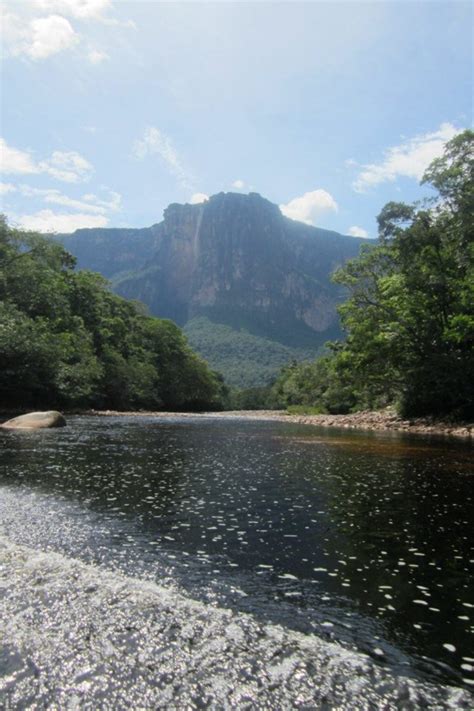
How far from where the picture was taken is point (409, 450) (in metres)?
18.4

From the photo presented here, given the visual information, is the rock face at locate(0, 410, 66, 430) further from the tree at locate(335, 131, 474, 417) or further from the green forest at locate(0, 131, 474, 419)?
the tree at locate(335, 131, 474, 417)

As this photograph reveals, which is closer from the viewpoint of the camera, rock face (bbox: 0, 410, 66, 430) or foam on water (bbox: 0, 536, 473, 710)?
foam on water (bbox: 0, 536, 473, 710)

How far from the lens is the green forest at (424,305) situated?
29.6 meters

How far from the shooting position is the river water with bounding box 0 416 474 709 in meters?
3.61

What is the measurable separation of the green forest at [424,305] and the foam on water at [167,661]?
82.4 ft

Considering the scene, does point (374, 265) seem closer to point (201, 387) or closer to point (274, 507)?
point (274, 507)

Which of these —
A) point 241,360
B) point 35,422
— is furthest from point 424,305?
point 241,360

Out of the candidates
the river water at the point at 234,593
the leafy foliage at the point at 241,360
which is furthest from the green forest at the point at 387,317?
the leafy foliage at the point at 241,360

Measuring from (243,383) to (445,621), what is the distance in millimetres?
171585

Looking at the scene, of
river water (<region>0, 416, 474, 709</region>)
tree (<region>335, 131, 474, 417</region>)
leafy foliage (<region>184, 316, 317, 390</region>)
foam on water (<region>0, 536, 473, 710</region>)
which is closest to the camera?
foam on water (<region>0, 536, 473, 710</region>)

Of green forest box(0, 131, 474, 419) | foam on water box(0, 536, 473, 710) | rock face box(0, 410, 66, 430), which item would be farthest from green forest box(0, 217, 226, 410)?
foam on water box(0, 536, 473, 710)

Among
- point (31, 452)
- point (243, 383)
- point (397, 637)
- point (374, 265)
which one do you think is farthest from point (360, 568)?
point (243, 383)

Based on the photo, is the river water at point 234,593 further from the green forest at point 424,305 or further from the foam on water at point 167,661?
the green forest at point 424,305

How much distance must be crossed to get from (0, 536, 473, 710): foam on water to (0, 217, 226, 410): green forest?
3022cm
